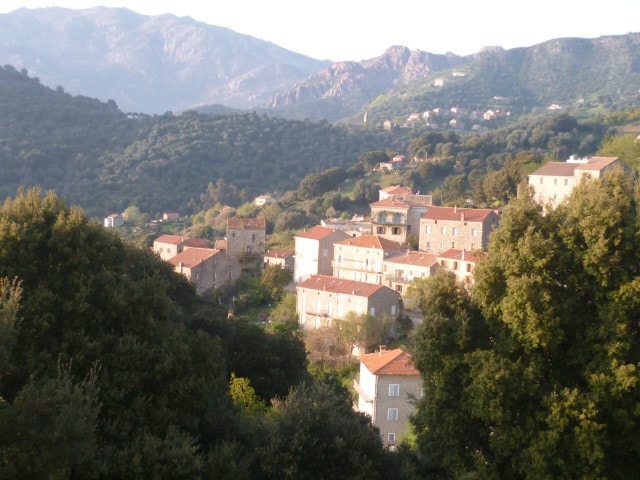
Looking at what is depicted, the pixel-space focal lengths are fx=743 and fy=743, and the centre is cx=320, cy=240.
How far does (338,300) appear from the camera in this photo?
1602 inches

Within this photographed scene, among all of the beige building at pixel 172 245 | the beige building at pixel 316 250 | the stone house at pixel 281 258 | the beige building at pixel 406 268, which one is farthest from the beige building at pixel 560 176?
the beige building at pixel 172 245

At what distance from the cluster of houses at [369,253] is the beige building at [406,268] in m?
0.06

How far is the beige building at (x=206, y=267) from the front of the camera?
4866cm

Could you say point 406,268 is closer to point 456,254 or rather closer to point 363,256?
point 456,254

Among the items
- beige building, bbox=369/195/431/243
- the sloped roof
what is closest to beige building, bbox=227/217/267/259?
beige building, bbox=369/195/431/243

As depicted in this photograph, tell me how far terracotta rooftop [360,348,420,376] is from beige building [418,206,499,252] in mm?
16013

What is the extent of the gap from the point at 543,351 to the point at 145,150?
101 metres

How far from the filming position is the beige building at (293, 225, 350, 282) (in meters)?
49.0

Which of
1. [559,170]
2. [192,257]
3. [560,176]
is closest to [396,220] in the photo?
[560,176]

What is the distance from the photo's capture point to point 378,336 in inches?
1478

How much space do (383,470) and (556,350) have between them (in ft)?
11.8

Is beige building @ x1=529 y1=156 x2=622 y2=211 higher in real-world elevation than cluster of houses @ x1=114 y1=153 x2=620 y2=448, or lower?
higher

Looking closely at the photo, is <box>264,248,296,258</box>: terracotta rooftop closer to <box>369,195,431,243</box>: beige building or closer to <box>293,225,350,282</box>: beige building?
<box>293,225,350,282</box>: beige building

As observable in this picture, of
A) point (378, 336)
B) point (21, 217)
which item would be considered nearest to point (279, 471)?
point (21, 217)
